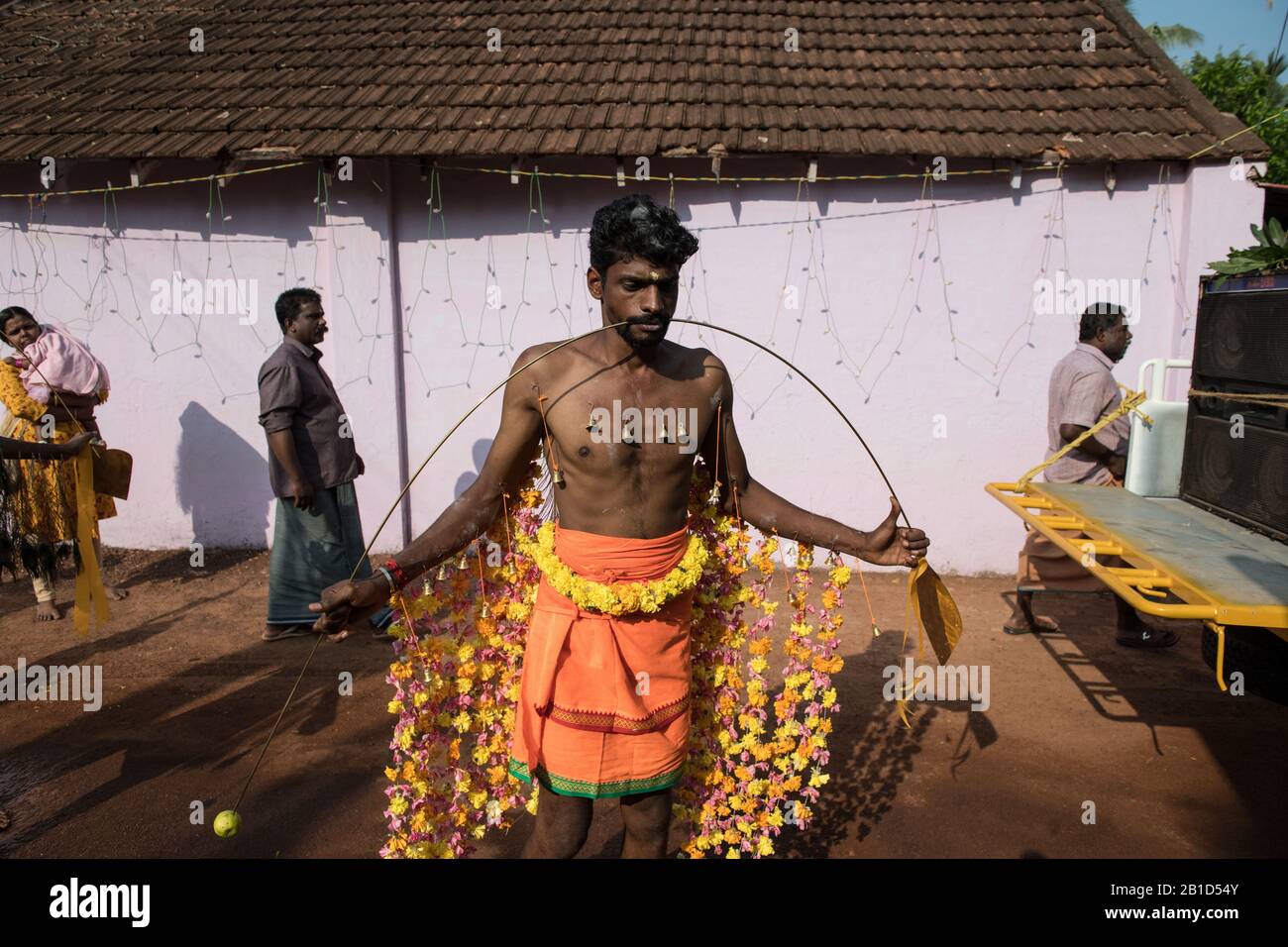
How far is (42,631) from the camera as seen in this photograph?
6.02 m

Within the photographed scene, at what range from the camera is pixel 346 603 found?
245cm

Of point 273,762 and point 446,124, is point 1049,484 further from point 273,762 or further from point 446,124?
point 446,124

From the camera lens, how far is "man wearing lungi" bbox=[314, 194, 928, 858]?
2.67m

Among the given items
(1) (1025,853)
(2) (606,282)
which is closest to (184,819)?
(2) (606,282)

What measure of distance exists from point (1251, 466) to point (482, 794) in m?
3.31

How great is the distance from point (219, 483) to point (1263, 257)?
7546 mm

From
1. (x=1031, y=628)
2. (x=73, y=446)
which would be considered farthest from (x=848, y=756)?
(x=73, y=446)

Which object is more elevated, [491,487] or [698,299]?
[698,299]

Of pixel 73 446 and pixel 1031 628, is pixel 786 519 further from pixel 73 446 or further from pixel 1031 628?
pixel 1031 628

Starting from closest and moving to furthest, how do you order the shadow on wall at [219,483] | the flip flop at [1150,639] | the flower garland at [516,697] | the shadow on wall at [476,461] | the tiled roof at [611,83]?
the flower garland at [516,697] < the flip flop at [1150,639] < the tiled roof at [611,83] < the shadow on wall at [476,461] < the shadow on wall at [219,483]

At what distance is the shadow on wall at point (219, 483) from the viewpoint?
7789 mm

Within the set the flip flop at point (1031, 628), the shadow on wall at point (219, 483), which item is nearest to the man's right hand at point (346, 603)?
the flip flop at point (1031, 628)

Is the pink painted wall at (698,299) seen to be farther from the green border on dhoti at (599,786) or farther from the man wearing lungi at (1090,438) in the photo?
the green border on dhoti at (599,786)

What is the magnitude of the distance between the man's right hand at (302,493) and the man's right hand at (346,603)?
3.21 meters
